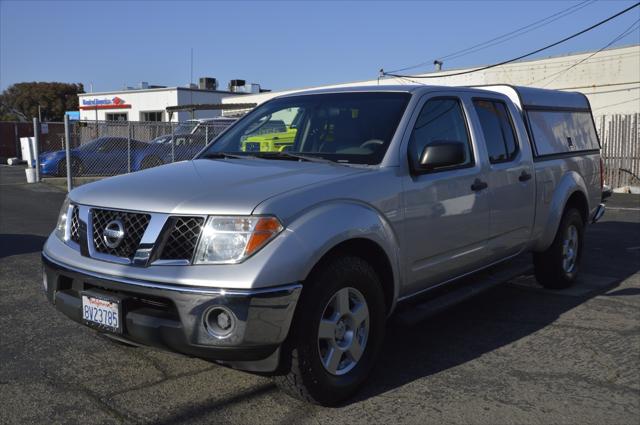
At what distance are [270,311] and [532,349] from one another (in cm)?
238

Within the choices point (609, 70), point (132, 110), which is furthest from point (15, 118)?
point (609, 70)

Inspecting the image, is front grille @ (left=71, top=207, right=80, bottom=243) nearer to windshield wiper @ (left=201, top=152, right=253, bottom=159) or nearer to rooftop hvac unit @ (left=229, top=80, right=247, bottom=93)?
windshield wiper @ (left=201, top=152, right=253, bottom=159)

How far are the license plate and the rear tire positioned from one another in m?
4.31

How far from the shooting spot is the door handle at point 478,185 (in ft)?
15.5

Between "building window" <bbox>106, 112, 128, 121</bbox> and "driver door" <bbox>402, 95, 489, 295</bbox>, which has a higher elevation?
"building window" <bbox>106, 112, 128, 121</bbox>

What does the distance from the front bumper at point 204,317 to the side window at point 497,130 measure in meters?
2.61

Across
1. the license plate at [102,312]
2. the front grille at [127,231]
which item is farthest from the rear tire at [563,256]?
the license plate at [102,312]

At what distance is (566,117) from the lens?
668 cm

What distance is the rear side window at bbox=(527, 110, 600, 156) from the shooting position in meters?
5.99

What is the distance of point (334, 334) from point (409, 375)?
0.81 m

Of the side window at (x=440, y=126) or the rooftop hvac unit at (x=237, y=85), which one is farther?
the rooftop hvac unit at (x=237, y=85)

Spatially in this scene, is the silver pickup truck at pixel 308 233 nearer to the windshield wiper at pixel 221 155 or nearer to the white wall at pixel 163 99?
the windshield wiper at pixel 221 155

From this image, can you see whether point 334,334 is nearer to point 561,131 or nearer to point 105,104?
point 561,131

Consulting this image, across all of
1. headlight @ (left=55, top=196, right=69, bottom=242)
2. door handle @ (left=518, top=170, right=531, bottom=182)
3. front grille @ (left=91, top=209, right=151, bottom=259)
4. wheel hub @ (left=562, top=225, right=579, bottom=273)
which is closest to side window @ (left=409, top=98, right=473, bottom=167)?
door handle @ (left=518, top=170, right=531, bottom=182)
